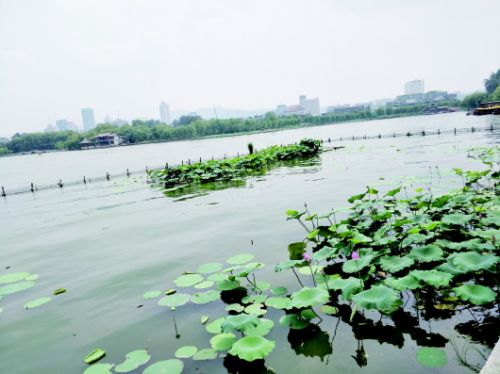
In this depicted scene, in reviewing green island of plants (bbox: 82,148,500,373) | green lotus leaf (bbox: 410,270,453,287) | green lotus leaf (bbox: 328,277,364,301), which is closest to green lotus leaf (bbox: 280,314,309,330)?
green island of plants (bbox: 82,148,500,373)

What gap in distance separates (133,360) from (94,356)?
1.80 ft

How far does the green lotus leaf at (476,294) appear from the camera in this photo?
3096mm

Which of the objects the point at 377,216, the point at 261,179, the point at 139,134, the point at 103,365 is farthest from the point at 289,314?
the point at 139,134

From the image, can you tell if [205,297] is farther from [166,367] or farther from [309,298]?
[309,298]

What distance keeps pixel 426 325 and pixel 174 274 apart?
3.88 m

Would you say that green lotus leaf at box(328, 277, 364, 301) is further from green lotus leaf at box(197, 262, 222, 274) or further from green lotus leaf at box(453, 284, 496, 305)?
green lotus leaf at box(197, 262, 222, 274)

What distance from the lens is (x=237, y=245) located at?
712 cm

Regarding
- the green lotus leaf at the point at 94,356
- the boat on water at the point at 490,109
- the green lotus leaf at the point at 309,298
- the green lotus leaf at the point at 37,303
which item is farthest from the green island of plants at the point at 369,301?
the boat on water at the point at 490,109

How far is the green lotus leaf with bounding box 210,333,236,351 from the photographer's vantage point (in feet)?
10.8

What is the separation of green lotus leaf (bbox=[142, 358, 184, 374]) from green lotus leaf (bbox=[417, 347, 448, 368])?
2.11 metres

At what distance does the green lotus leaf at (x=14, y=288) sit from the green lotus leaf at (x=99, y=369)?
10.4 feet

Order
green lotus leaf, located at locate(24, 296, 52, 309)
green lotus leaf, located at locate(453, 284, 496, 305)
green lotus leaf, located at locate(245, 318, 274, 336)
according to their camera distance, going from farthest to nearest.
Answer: green lotus leaf, located at locate(24, 296, 52, 309), green lotus leaf, located at locate(245, 318, 274, 336), green lotus leaf, located at locate(453, 284, 496, 305)

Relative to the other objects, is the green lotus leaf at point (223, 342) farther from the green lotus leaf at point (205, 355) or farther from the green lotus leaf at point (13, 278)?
the green lotus leaf at point (13, 278)

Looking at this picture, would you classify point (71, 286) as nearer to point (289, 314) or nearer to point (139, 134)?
point (289, 314)
